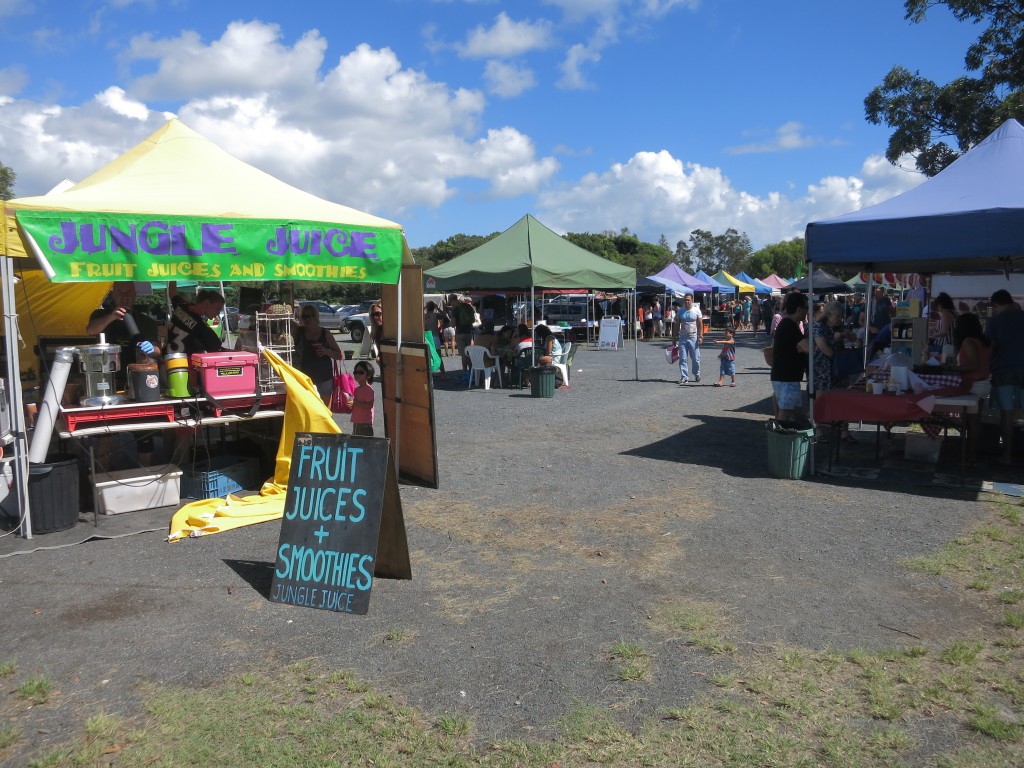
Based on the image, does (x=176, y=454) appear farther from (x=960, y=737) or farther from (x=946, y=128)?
(x=946, y=128)

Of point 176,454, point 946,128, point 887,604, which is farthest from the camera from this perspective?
point 946,128

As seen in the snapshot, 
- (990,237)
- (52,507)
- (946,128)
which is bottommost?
(52,507)

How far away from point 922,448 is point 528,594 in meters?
5.68

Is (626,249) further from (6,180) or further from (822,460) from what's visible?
(822,460)

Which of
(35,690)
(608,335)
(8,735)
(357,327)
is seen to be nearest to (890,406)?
(35,690)

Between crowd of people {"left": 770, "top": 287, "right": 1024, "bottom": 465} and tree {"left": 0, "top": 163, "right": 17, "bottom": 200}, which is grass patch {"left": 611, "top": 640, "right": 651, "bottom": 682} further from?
tree {"left": 0, "top": 163, "right": 17, "bottom": 200}

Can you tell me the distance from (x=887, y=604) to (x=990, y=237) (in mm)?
3997

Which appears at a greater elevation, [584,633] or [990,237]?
[990,237]

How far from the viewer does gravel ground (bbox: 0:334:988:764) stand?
3840mm

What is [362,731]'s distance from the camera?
11.1 ft

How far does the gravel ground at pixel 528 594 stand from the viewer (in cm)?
384

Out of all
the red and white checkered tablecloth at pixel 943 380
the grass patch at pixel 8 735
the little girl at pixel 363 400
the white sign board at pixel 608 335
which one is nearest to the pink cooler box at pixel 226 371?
the little girl at pixel 363 400

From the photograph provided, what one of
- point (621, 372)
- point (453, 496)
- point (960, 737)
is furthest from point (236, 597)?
point (621, 372)

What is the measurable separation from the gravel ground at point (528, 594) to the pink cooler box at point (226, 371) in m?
1.42
